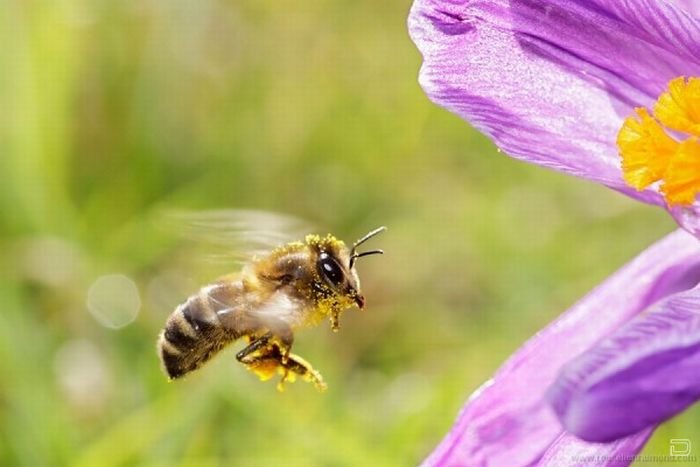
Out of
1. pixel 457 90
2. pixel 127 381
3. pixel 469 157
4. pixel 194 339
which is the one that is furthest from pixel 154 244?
pixel 457 90

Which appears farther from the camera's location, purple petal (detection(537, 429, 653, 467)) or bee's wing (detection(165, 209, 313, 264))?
bee's wing (detection(165, 209, 313, 264))

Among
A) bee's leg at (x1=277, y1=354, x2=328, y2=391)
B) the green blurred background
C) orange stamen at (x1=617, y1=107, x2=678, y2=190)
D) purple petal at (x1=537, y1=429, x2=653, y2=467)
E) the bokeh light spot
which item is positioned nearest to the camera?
purple petal at (x1=537, y1=429, x2=653, y2=467)

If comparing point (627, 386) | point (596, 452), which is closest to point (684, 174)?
point (596, 452)

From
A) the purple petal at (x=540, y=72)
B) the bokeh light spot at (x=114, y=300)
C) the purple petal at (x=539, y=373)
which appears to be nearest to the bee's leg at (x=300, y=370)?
the purple petal at (x=539, y=373)

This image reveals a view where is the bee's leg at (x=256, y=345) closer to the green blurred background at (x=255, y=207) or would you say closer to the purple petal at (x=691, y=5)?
the green blurred background at (x=255, y=207)

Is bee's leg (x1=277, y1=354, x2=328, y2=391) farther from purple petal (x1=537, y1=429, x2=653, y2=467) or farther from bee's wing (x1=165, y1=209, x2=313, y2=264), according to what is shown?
purple petal (x1=537, y1=429, x2=653, y2=467)

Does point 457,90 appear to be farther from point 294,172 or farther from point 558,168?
point 294,172

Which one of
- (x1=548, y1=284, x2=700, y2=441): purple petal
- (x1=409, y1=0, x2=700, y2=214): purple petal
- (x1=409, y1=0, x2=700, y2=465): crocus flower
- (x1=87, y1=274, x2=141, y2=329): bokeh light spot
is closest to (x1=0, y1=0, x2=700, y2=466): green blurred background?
(x1=87, y1=274, x2=141, y2=329): bokeh light spot
